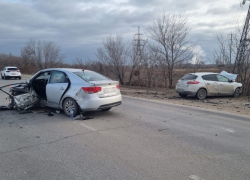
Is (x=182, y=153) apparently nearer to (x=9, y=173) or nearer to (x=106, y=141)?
(x=106, y=141)

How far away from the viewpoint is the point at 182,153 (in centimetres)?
455

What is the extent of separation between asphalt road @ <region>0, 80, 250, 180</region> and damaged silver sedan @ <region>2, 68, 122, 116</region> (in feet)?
1.57

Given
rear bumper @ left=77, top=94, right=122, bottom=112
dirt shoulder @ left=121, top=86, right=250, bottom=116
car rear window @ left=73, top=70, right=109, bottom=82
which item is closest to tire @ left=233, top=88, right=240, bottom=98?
dirt shoulder @ left=121, top=86, right=250, bottom=116

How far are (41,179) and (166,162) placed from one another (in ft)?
6.87

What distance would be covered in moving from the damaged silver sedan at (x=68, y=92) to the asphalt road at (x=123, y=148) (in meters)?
0.48

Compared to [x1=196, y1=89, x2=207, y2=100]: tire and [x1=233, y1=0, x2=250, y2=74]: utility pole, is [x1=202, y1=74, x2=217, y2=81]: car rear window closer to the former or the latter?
[x1=196, y1=89, x2=207, y2=100]: tire

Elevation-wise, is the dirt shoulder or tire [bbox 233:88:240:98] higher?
tire [bbox 233:88:240:98]

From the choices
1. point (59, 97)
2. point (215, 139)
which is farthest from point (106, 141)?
point (59, 97)

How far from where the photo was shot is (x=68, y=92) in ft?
24.1

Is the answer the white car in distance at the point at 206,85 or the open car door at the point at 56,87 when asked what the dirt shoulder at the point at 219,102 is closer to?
the white car in distance at the point at 206,85

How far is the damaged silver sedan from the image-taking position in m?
7.06

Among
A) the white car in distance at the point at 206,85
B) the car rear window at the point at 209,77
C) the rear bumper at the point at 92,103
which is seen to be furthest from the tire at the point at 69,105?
the car rear window at the point at 209,77

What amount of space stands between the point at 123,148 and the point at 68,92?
332 centimetres

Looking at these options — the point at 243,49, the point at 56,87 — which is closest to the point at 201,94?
the point at 243,49
